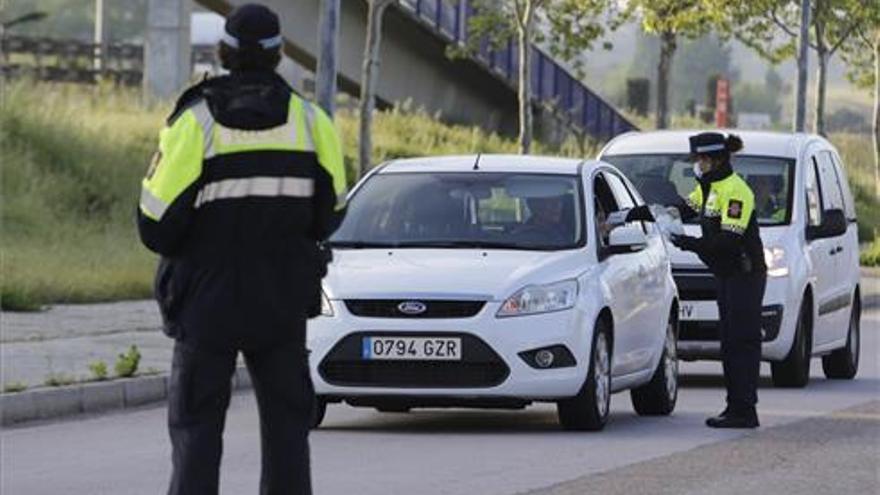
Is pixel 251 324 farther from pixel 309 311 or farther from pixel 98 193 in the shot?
pixel 98 193

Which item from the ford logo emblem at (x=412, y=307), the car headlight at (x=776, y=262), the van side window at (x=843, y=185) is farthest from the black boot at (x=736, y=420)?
the van side window at (x=843, y=185)

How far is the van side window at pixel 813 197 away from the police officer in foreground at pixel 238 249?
38.5 feet

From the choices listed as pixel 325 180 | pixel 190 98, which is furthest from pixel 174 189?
pixel 325 180

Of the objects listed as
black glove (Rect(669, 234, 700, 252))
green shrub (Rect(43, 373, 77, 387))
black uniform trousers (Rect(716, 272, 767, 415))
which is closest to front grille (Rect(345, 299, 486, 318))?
black glove (Rect(669, 234, 700, 252))

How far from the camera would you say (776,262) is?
752 inches

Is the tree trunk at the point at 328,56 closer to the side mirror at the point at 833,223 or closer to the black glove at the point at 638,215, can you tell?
the side mirror at the point at 833,223

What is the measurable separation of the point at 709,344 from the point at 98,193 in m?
17.6

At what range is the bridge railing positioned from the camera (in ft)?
158

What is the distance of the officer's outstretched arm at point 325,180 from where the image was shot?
8.51 m

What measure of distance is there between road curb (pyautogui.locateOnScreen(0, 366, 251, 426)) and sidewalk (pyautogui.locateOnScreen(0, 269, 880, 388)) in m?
0.35

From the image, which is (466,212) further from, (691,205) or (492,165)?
(691,205)

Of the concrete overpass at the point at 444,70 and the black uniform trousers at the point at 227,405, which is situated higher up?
the concrete overpass at the point at 444,70

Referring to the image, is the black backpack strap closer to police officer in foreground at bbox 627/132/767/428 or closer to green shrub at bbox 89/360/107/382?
police officer in foreground at bbox 627/132/767/428

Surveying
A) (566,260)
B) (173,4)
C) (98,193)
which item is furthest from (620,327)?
(173,4)
